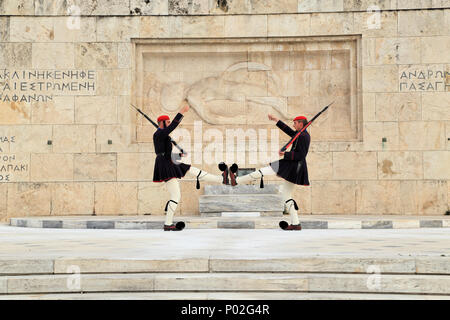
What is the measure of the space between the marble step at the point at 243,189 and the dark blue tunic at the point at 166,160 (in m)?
3.98

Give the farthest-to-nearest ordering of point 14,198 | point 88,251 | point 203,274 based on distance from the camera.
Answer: point 14,198 < point 88,251 < point 203,274

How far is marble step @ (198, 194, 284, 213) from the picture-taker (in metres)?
12.8

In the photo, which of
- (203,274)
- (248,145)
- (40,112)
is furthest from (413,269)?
(40,112)

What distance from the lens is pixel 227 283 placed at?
541 centimetres

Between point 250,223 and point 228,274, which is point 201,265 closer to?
point 228,274

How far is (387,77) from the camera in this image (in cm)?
1448

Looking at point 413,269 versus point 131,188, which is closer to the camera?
point 413,269

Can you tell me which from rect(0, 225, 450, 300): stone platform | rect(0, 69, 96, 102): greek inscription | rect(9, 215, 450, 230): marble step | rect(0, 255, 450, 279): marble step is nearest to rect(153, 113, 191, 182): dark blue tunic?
rect(9, 215, 450, 230): marble step

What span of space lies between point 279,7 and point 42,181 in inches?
289

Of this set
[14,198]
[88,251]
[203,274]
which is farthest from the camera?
[14,198]

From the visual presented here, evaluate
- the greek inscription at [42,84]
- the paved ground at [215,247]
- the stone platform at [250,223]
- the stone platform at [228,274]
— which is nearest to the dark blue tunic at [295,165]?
the paved ground at [215,247]

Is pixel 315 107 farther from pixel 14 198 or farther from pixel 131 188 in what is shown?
pixel 14 198

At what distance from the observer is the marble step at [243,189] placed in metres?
13.6

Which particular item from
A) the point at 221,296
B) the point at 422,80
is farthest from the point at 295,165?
the point at 422,80
